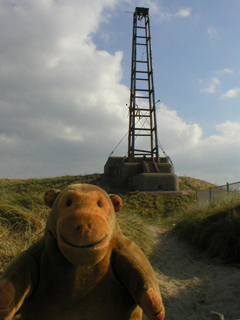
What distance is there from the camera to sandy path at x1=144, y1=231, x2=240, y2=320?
402cm

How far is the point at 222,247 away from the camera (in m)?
6.17

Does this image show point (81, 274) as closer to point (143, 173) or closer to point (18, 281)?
point (18, 281)

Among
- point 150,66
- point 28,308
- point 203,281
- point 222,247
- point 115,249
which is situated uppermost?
point 150,66

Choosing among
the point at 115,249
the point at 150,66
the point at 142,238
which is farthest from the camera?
the point at 150,66

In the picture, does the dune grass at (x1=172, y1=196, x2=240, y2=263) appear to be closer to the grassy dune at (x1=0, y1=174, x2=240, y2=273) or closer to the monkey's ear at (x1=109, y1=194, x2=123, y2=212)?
the grassy dune at (x1=0, y1=174, x2=240, y2=273)

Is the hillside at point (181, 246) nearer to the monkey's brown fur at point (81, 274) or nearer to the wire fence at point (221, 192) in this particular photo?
the wire fence at point (221, 192)

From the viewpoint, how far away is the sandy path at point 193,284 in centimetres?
402

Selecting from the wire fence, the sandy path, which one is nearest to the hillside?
the sandy path

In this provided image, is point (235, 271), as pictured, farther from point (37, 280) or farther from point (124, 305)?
point (37, 280)

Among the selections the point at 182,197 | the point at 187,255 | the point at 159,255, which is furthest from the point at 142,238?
the point at 182,197

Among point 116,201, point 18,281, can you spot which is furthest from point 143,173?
point 18,281

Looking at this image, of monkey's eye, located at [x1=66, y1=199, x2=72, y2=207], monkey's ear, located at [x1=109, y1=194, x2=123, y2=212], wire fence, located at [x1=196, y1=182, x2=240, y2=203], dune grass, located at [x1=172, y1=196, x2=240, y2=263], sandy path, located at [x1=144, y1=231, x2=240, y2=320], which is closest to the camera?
monkey's eye, located at [x1=66, y1=199, x2=72, y2=207]

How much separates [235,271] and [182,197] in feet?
26.5

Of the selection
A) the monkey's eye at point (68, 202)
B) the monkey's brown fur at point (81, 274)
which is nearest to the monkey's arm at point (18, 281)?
the monkey's brown fur at point (81, 274)
